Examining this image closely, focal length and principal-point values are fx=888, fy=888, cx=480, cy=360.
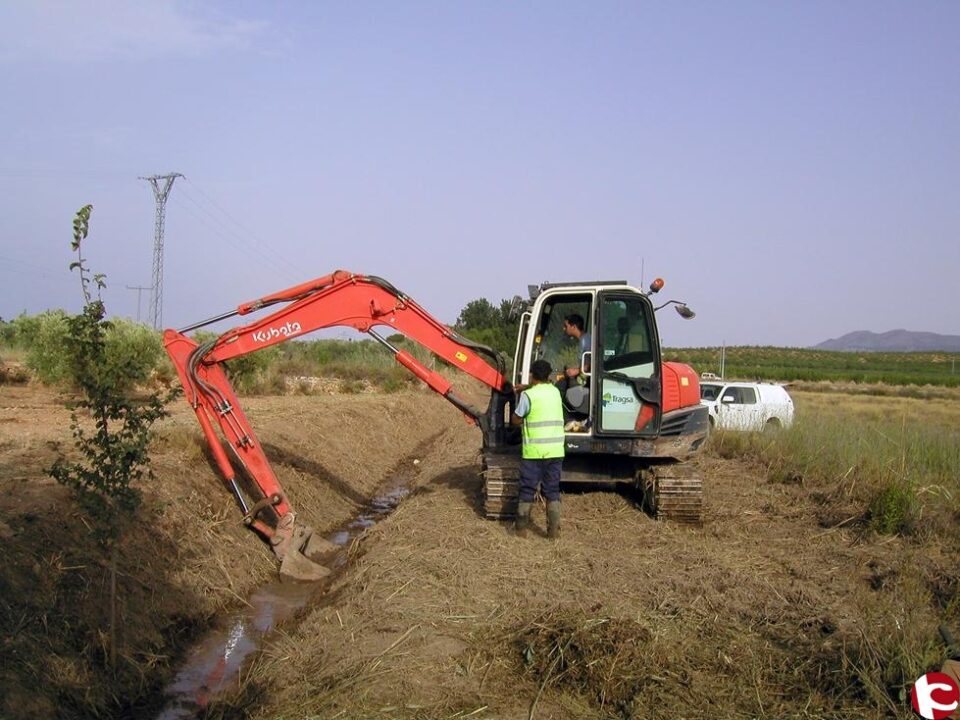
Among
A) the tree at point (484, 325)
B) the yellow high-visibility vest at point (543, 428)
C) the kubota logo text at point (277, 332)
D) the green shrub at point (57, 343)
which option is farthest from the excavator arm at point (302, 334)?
the tree at point (484, 325)

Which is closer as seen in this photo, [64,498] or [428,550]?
[64,498]

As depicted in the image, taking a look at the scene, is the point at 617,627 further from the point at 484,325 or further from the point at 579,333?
the point at 484,325

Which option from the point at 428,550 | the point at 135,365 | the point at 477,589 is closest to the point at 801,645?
the point at 477,589

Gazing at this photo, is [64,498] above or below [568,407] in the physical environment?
below

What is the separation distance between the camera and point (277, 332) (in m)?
10.4

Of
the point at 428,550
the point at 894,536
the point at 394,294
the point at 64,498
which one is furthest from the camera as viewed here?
the point at 394,294

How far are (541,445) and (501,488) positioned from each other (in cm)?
98

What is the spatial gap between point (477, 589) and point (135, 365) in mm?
3328

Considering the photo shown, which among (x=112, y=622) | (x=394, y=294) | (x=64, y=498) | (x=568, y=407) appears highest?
(x=394, y=294)

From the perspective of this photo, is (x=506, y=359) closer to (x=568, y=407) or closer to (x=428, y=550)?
(x=568, y=407)

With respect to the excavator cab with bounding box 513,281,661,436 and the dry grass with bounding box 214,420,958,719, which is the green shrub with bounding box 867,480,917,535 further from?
the excavator cab with bounding box 513,281,661,436

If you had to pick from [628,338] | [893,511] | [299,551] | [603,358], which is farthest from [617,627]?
[299,551]

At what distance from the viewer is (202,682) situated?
287 inches

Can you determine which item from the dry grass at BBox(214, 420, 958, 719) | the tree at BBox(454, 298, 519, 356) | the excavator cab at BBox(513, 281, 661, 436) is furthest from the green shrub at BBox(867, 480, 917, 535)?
the tree at BBox(454, 298, 519, 356)
